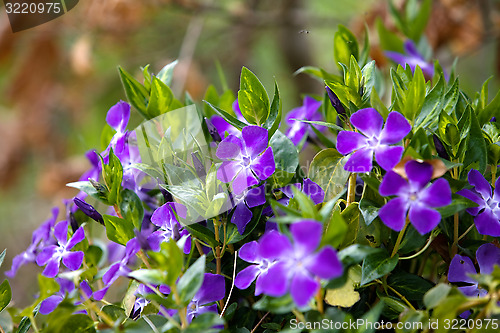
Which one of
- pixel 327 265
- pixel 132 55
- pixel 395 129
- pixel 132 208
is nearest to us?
pixel 327 265

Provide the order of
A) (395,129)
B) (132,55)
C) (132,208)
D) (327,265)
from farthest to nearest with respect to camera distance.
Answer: (132,55), (132,208), (395,129), (327,265)

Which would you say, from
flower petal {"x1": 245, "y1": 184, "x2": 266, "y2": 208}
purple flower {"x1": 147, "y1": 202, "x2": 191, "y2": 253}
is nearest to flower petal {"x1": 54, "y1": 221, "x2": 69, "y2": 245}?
purple flower {"x1": 147, "y1": 202, "x2": 191, "y2": 253}

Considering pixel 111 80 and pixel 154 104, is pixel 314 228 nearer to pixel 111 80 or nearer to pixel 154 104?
pixel 154 104

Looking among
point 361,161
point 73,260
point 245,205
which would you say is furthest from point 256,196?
point 73,260

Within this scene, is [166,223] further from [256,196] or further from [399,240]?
[399,240]

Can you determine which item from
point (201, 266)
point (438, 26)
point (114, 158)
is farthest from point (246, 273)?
point (438, 26)

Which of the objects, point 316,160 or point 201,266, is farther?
point 316,160
